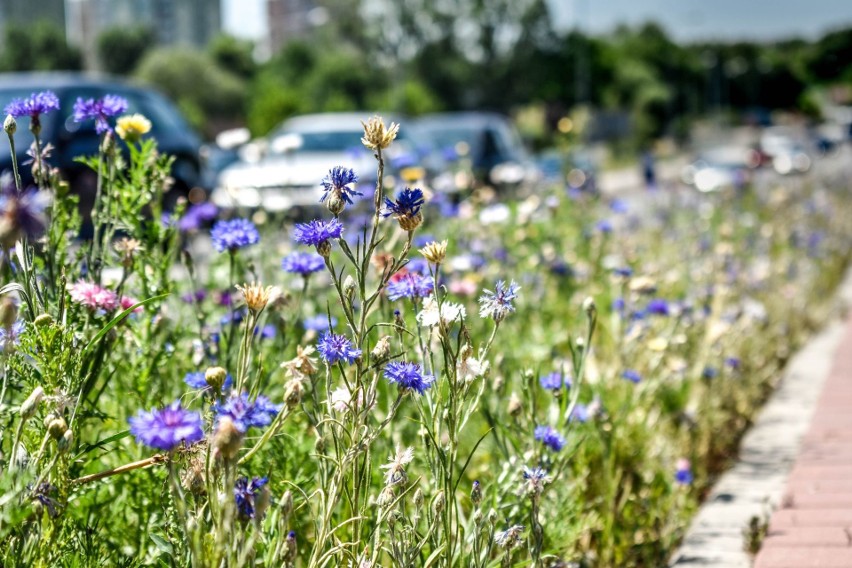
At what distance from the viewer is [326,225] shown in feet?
6.44

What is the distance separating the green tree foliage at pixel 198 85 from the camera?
200 feet

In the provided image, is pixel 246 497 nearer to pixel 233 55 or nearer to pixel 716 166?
pixel 716 166

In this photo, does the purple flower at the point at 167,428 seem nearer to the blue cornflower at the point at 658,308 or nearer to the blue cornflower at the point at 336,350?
the blue cornflower at the point at 336,350

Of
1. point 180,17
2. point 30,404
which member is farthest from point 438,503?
point 180,17

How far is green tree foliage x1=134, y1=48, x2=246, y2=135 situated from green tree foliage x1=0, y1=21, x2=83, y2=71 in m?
14.3

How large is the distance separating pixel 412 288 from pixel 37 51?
79165 millimetres

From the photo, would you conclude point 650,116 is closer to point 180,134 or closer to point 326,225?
point 180,134

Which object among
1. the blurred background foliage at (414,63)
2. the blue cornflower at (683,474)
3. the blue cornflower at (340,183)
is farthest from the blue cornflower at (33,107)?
the blurred background foliage at (414,63)

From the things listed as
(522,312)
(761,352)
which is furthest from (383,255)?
(761,352)

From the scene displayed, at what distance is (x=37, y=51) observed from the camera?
7588 centimetres

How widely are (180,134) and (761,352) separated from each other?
5195 mm

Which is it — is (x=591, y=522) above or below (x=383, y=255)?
below

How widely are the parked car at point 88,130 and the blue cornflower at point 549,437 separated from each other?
13.8ft

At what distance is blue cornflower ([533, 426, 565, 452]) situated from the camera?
256 cm
